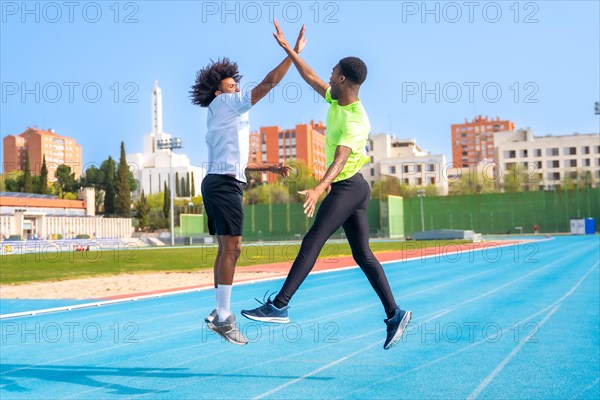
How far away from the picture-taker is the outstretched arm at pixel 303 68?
2777 mm

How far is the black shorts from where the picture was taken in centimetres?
289

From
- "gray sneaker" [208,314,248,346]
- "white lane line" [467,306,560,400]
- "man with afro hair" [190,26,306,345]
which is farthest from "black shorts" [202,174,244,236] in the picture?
"white lane line" [467,306,560,400]

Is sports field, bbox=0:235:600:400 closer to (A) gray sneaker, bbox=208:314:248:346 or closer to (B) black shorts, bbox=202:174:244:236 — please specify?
(A) gray sneaker, bbox=208:314:248:346

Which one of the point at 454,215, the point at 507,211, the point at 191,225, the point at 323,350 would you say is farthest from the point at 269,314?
the point at 507,211

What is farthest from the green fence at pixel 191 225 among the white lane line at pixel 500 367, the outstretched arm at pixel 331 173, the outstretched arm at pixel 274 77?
the outstretched arm at pixel 331 173

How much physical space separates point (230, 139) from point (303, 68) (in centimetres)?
45

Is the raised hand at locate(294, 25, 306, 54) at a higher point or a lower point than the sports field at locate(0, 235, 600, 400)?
higher

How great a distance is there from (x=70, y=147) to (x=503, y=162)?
419 feet

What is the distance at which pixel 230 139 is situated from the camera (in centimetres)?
281

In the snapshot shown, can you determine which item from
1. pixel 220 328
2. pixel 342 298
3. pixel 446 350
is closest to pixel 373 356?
pixel 446 350

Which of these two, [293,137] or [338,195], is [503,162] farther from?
[338,195]

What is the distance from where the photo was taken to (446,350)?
758 inches

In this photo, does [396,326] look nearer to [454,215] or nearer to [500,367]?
[500,367]

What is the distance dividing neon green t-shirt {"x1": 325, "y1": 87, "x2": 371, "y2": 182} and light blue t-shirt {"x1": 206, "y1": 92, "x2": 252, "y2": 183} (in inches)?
14.2
